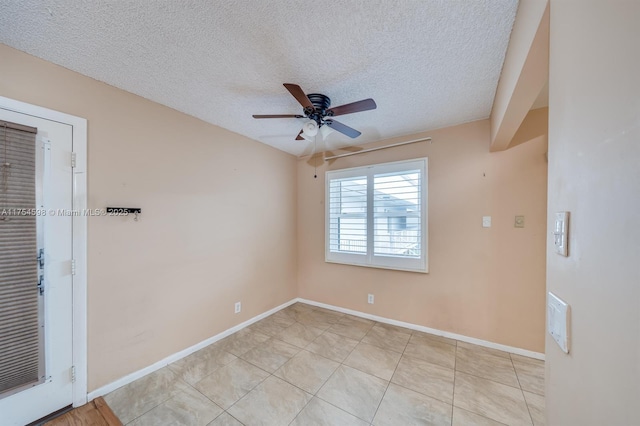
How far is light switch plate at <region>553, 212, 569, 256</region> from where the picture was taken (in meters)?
0.66

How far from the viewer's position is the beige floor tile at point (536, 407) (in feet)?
5.31

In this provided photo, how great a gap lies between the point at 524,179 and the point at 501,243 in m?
0.69

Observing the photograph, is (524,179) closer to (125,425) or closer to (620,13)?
(620,13)

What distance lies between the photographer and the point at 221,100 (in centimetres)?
221

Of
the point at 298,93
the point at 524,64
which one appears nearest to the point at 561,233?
the point at 524,64

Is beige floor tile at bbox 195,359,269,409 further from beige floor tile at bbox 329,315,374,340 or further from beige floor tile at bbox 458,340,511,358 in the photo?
beige floor tile at bbox 458,340,511,358

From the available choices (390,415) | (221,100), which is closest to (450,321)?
(390,415)

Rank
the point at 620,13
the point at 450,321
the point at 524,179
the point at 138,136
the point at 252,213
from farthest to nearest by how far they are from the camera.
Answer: the point at 252,213, the point at 450,321, the point at 524,179, the point at 138,136, the point at 620,13

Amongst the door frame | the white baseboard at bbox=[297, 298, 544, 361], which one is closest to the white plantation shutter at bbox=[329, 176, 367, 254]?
the white baseboard at bbox=[297, 298, 544, 361]

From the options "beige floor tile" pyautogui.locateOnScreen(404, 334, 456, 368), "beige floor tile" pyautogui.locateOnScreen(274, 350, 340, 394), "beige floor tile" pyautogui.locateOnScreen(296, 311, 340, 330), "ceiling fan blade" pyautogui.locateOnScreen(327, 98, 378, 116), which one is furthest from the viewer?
"beige floor tile" pyautogui.locateOnScreen(296, 311, 340, 330)

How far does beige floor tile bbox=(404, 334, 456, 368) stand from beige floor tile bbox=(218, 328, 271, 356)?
5.29 ft

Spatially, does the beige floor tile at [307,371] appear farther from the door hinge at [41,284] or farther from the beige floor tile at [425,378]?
the door hinge at [41,284]

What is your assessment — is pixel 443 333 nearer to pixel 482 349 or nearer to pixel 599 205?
pixel 482 349

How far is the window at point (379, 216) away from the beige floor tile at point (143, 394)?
2.28m
